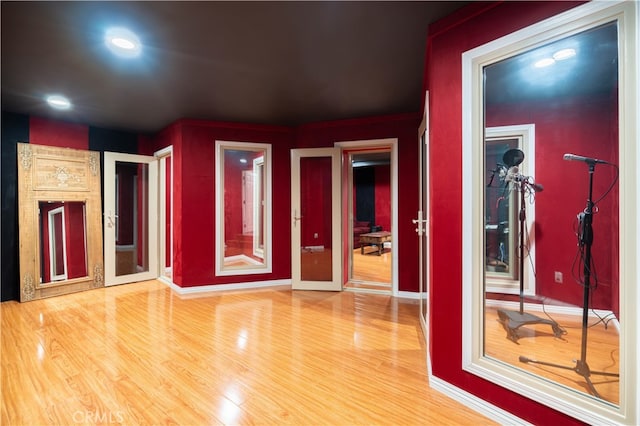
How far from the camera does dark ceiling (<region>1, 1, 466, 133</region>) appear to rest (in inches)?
70.9

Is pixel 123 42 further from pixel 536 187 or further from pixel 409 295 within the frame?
pixel 409 295

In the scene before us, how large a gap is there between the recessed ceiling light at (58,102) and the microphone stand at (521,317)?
4.55m

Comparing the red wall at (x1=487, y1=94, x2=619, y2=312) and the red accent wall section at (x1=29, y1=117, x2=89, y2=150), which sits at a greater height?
the red accent wall section at (x1=29, y1=117, x2=89, y2=150)

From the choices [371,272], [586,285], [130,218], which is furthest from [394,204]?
[130,218]

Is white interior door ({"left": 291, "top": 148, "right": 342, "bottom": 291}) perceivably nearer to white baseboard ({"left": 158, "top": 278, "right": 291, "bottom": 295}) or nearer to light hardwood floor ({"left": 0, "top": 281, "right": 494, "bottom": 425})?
white baseboard ({"left": 158, "top": 278, "right": 291, "bottom": 295})

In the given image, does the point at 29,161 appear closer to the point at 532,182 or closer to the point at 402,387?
the point at 402,387

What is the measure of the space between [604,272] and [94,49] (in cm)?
367

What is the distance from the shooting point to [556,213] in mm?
2158

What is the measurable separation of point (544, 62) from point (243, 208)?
14.0 ft

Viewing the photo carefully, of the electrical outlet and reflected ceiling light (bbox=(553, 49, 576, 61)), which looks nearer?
reflected ceiling light (bbox=(553, 49, 576, 61))

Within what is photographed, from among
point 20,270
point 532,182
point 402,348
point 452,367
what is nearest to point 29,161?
point 20,270

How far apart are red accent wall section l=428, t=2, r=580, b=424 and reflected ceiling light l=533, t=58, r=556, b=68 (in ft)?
1.09

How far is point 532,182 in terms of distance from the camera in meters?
2.24

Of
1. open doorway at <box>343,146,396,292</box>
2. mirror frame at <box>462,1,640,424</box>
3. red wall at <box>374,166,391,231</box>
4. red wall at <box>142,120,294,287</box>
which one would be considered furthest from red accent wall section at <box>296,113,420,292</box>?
red wall at <box>374,166,391,231</box>
